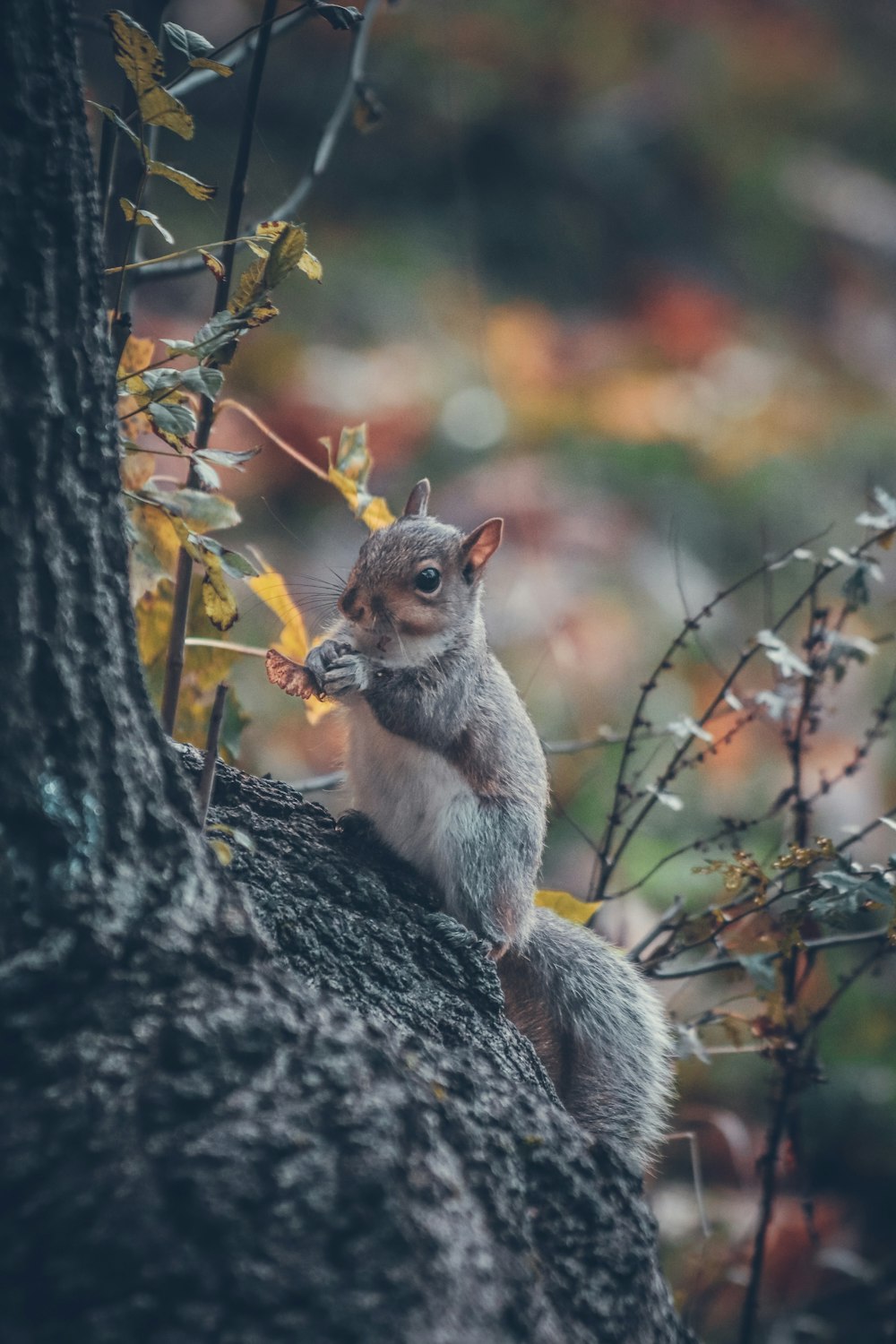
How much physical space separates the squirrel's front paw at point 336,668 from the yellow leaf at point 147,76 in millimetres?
695

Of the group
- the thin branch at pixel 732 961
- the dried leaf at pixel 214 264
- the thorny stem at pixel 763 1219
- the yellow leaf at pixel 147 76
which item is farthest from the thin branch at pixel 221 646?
the thorny stem at pixel 763 1219

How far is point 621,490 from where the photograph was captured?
5844mm

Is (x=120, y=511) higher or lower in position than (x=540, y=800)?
lower

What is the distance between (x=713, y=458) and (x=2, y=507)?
542 centimetres

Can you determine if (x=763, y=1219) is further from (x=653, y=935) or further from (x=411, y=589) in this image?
(x=411, y=589)

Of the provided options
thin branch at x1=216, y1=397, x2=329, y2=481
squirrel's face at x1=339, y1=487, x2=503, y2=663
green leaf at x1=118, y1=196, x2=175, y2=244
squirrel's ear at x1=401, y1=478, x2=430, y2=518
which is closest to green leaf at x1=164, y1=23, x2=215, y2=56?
green leaf at x1=118, y1=196, x2=175, y2=244

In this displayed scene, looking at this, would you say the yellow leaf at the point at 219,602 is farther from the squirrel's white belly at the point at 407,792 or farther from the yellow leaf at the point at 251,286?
the squirrel's white belly at the point at 407,792

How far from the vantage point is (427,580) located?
6.20ft

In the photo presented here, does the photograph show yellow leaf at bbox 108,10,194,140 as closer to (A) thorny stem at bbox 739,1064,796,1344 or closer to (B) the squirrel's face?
(B) the squirrel's face

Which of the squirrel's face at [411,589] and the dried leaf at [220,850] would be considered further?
the squirrel's face at [411,589]

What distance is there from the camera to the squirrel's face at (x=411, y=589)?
187 centimetres

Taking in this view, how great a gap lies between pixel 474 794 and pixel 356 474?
1.62ft

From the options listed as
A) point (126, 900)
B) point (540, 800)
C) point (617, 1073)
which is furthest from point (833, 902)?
point (126, 900)

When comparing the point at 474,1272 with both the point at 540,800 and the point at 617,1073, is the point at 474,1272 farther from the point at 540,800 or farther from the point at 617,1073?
the point at 540,800
